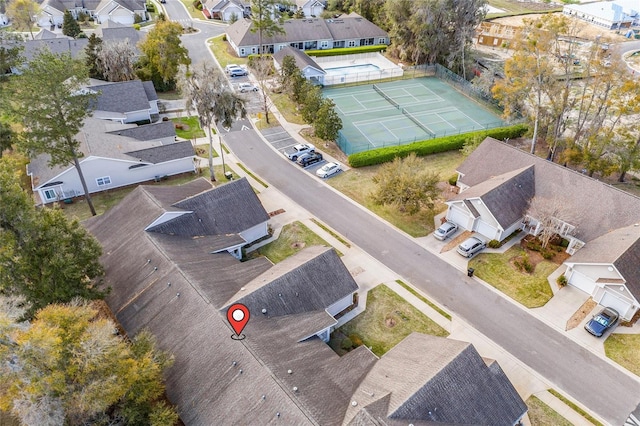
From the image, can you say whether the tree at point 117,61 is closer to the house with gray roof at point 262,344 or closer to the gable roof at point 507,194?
the house with gray roof at point 262,344

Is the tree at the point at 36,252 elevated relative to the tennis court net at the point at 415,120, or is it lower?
elevated

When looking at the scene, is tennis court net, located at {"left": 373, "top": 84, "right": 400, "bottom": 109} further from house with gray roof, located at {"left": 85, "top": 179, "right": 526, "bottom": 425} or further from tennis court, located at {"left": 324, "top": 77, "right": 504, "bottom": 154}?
house with gray roof, located at {"left": 85, "top": 179, "right": 526, "bottom": 425}

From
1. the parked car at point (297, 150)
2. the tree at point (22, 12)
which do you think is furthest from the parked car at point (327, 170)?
the tree at point (22, 12)

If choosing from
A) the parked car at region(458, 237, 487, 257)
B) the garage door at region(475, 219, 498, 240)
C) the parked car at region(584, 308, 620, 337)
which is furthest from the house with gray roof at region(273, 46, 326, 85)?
the parked car at region(584, 308, 620, 337)

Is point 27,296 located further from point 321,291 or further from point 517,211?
point 517,211

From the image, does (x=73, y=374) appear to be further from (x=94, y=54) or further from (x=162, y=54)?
(x=94, y=54)

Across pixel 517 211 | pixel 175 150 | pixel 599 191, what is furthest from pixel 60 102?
pixel 599 191

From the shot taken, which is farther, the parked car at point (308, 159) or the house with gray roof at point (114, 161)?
the parked car at point (308, 159)
